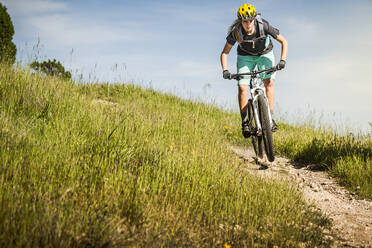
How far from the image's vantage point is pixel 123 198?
2.31 meters

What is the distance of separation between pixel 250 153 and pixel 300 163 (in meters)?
1.05

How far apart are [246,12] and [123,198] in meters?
3.69

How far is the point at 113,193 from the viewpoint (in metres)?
2.27

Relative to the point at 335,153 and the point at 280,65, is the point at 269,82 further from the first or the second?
the point at 335,153

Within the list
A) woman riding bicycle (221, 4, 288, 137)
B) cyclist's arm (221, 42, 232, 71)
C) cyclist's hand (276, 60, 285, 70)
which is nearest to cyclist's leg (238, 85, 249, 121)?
woman riding bicycle (221, 4, 288, 137)

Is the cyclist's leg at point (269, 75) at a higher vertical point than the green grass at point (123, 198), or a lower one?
higher

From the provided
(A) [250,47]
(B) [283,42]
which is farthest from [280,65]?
(A) [250,47]

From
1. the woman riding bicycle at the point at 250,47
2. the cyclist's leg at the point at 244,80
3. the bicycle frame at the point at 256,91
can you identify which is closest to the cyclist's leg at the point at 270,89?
the woman riding bicycle at the point at 250,47

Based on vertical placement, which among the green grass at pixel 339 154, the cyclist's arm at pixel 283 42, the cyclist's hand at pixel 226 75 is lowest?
the green grass at pixel 339 154

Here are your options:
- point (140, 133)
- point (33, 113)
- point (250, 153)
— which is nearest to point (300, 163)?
point (250, 153)

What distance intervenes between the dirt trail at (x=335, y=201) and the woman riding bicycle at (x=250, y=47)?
1.03 metres

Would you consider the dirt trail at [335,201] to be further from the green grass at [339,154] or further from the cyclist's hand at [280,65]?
the cyclist's hand at [280,65]

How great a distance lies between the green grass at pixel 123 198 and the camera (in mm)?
1916

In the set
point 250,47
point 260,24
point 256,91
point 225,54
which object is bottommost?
point 256,91
